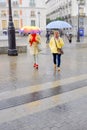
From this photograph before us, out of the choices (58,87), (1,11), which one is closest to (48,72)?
(58,87)

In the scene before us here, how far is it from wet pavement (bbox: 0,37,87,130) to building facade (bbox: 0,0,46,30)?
57.3 metres

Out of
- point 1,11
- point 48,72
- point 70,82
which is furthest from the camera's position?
point 1,11

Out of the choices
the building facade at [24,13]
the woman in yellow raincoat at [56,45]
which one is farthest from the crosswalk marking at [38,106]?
the building facade at [24,13]

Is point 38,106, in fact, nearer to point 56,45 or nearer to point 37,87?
point 37,87

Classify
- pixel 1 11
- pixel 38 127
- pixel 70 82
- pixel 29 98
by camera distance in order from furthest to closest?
1. pixel 1 11
2. pixel 70 82
3. pixel 29 98
4. pixel 38 127

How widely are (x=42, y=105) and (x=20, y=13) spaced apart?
6320 centimetres

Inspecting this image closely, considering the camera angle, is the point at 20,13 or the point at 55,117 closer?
the point at 55,117

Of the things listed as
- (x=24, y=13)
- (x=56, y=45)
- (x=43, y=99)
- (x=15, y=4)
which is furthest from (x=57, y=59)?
(x=24, y=13)

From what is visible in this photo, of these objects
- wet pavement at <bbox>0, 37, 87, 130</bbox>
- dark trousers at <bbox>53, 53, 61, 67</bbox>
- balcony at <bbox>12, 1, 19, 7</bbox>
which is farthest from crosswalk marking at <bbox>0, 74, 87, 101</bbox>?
balcony at <bbox>12, 1, 19, 7</bbox>

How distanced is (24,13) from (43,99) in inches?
2490

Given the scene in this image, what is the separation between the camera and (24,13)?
69.3m

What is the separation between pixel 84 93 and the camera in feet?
26.0

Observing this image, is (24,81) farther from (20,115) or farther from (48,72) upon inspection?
(20,115)

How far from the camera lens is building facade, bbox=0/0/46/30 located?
222 ft
